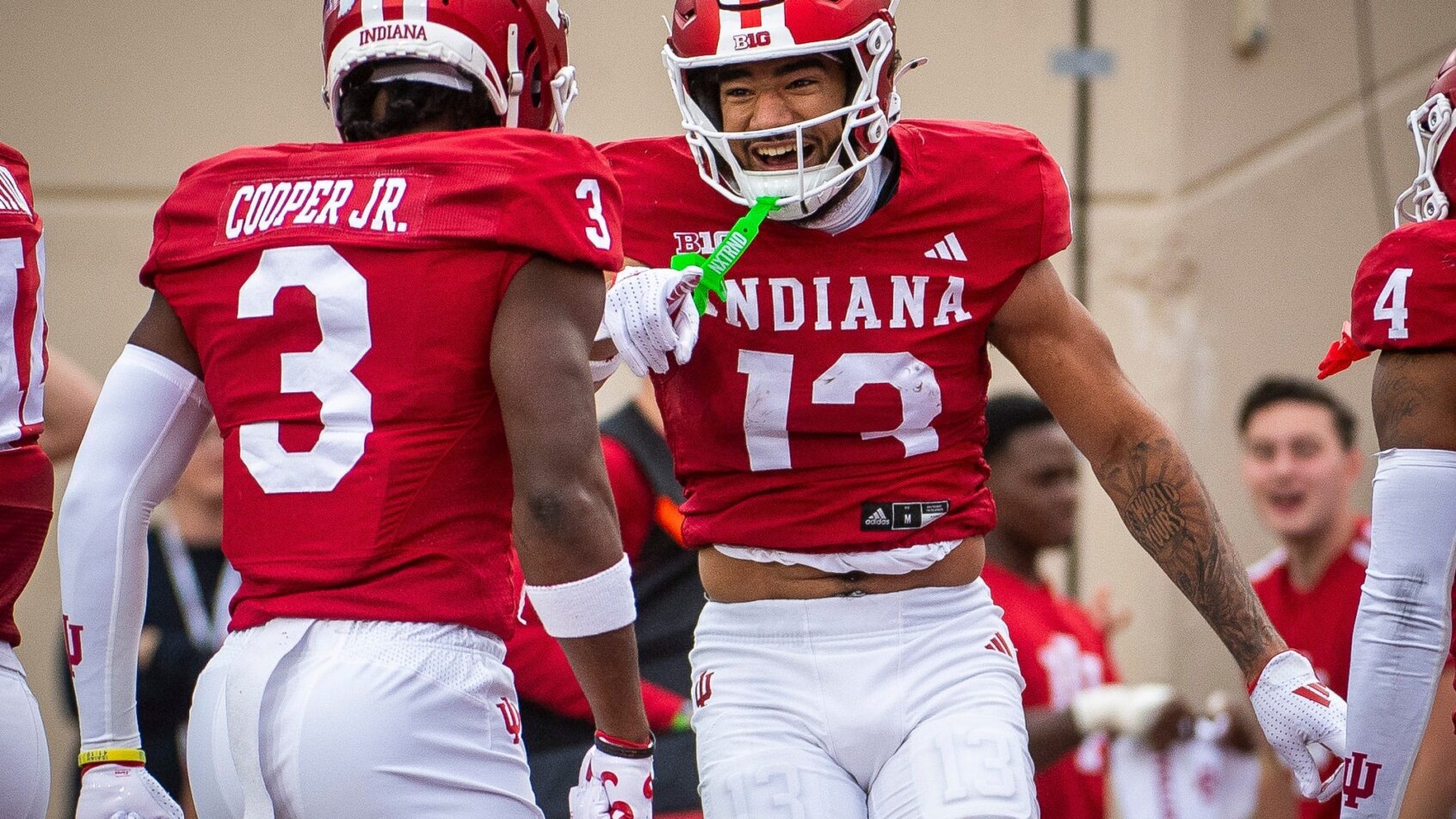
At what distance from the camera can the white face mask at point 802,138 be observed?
2715 mm

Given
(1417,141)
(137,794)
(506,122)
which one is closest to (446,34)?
(506,122)

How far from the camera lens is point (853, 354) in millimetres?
2775

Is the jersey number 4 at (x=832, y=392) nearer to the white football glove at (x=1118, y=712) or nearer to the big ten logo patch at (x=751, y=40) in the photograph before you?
the big ten logo patch at (x=751, y=40)

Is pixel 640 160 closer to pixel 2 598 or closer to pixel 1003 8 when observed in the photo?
pixel 2 598

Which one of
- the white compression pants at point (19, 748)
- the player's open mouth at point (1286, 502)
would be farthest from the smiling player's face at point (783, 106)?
the player's open mouth at point (1286, 502)

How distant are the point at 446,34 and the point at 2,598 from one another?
1166mm

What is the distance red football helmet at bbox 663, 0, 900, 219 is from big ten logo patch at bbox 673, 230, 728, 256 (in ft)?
0.28

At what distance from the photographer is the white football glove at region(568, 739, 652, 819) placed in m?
2.31

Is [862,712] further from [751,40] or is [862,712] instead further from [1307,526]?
[1307,526]

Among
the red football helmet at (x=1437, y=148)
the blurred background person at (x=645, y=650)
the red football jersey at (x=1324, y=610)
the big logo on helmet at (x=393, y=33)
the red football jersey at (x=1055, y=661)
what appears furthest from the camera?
the red football jersey at (x=1324, y=610)

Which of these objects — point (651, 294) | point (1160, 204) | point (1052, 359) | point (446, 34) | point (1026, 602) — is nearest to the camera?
point (446, 34)

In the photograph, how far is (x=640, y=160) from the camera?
2920 millimetres

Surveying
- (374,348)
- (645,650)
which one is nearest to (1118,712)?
(645,650)

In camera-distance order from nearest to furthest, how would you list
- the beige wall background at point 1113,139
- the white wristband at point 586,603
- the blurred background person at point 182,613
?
the white wristband at point 586,603 < the blurred background person at point 182,613 < the beige wall background at point 1113,139
